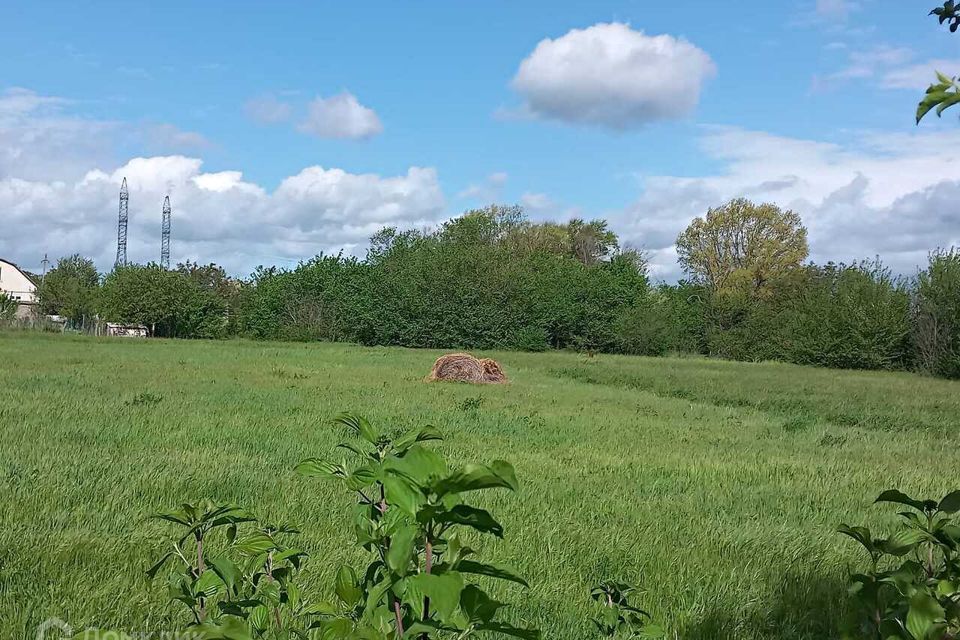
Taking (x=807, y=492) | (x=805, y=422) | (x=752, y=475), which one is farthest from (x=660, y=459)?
(x=805, y=422)

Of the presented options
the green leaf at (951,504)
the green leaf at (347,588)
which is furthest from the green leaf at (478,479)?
the green leaf at (951,504)

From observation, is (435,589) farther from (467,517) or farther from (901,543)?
(901,543)

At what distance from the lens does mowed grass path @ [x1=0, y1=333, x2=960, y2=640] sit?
4.32 meters

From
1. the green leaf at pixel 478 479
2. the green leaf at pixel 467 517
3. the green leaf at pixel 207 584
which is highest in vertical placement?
the green leaf at pixel 478 479

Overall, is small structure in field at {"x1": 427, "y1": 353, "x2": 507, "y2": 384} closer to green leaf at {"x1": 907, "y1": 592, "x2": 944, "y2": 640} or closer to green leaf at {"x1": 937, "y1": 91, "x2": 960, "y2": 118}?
green leaf at {"x1": 907, "y1": 592, "x2": 944, "y2": 640}

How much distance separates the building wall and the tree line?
29.8 m

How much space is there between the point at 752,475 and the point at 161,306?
5368 centimetres

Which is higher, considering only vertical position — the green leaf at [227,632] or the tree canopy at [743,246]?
the tree canopy at [743,246]

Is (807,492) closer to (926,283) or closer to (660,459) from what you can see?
(660,459)

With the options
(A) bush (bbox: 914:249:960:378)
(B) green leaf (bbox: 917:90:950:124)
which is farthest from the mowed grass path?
(A) bush (bbox: 914:249:960:378)

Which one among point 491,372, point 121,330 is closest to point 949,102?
point 491,372

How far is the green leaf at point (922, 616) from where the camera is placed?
123 cm

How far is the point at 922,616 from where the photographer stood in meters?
1.24

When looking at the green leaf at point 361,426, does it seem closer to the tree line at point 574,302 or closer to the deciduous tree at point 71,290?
the tree line at point 574,302
